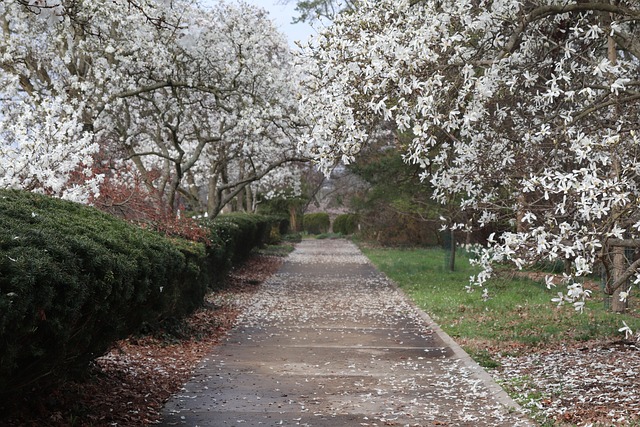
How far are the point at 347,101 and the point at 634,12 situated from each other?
2842 millimetres

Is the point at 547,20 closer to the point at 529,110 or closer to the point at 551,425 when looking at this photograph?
the point at 529,110

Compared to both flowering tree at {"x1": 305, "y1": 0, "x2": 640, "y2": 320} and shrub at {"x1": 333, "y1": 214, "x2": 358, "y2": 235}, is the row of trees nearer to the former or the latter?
flowering tree at {"x1": 305, "y1": 0, "x2": 640, "y2": 320}

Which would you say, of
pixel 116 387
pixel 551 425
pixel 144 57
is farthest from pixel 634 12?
pixel 144 57

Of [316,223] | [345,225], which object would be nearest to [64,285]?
[345,225]

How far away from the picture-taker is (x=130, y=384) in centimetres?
731

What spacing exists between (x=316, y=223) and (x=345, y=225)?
314 centimetres

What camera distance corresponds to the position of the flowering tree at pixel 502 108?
6301 millimetres

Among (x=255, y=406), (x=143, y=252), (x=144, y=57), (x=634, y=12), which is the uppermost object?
(x=144, y=57)

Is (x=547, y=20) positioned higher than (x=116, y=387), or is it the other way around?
(x=547, y=20)

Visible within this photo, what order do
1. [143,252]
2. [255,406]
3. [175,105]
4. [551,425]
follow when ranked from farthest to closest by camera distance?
1. [175,105]
2. [255,406]
3. [143,252]
4. [551,425]

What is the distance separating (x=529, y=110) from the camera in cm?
955

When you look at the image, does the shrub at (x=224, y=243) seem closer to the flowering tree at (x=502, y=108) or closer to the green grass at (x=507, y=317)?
the green grass at (x=507, y=317)

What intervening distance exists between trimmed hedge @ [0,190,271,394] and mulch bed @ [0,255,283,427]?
0.38 m

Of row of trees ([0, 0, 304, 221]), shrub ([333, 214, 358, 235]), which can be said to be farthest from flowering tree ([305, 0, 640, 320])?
shrub ([333, 214, 358, 235])
